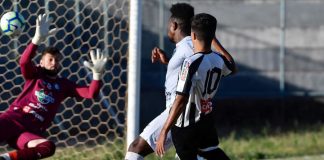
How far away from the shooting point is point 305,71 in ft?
42.9

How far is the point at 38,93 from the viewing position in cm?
770

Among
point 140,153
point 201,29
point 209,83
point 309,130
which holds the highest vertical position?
point 201,29

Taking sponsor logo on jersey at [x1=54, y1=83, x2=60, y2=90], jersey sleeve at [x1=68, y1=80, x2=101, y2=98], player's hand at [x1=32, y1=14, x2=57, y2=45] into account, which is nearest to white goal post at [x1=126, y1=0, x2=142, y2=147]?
jersey sleeve at [x1=68, y1=80, x2=101, y2=98]

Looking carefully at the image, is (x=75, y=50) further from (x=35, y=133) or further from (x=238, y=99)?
(x=238, y=99)

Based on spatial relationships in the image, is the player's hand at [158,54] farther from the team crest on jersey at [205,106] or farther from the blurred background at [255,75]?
the blurred background at [255,75]

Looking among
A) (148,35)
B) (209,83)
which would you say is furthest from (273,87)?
(209,83)

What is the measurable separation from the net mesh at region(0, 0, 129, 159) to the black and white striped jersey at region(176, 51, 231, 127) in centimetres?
296

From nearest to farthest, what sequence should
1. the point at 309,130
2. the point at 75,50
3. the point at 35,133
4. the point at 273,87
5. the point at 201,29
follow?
the point at 201,29 → the point at 35,133 → the point at 75,50 → the point at 309,130 → the point at 273,87

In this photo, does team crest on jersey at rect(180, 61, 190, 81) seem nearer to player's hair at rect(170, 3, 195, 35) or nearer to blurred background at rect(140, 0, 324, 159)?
player's hair at rect(170, 3, 195, 35)

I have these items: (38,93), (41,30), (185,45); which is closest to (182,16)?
(185,45)

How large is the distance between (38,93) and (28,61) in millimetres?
323

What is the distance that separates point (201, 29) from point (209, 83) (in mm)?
398

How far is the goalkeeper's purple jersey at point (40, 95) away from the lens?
7664 mm

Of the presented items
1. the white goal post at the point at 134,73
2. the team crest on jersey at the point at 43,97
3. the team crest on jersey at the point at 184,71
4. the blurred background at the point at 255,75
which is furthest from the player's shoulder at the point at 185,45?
the blurred background at the point at 255,75
